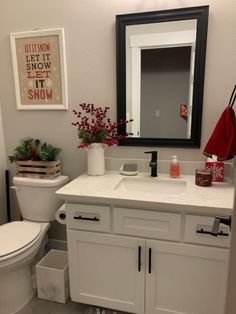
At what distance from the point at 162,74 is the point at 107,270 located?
49.5 inches

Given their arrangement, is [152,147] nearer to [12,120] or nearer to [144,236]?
[144,236]

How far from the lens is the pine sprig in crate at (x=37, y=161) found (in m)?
1.82

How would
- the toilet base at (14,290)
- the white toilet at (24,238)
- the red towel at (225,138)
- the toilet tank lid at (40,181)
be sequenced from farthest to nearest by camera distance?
the toilet tank lid at (40,181)
the toilet base at (14,290)
the white toilet at (24,238)
the red towel at (225,138)

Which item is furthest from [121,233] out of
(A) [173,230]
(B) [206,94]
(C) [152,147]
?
(B) [206,94]

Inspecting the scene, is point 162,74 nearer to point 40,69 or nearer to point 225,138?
point 225,138

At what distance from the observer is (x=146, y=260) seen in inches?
53.4

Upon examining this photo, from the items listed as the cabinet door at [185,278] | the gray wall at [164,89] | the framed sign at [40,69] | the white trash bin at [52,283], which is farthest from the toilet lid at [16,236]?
the gray wall at [164,89]

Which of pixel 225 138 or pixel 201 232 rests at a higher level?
pixel 225 138

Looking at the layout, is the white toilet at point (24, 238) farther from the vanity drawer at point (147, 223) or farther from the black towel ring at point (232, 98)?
the black towel ring at point (232, 98)

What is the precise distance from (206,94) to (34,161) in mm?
1293

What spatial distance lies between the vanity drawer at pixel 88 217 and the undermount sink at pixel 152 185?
253 millimetres

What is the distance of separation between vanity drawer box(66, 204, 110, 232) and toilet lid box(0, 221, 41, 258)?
300 millimetres

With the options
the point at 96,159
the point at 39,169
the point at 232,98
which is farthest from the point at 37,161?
the point at 232,98

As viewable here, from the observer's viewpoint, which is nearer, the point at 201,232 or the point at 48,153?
the point at 201,232
